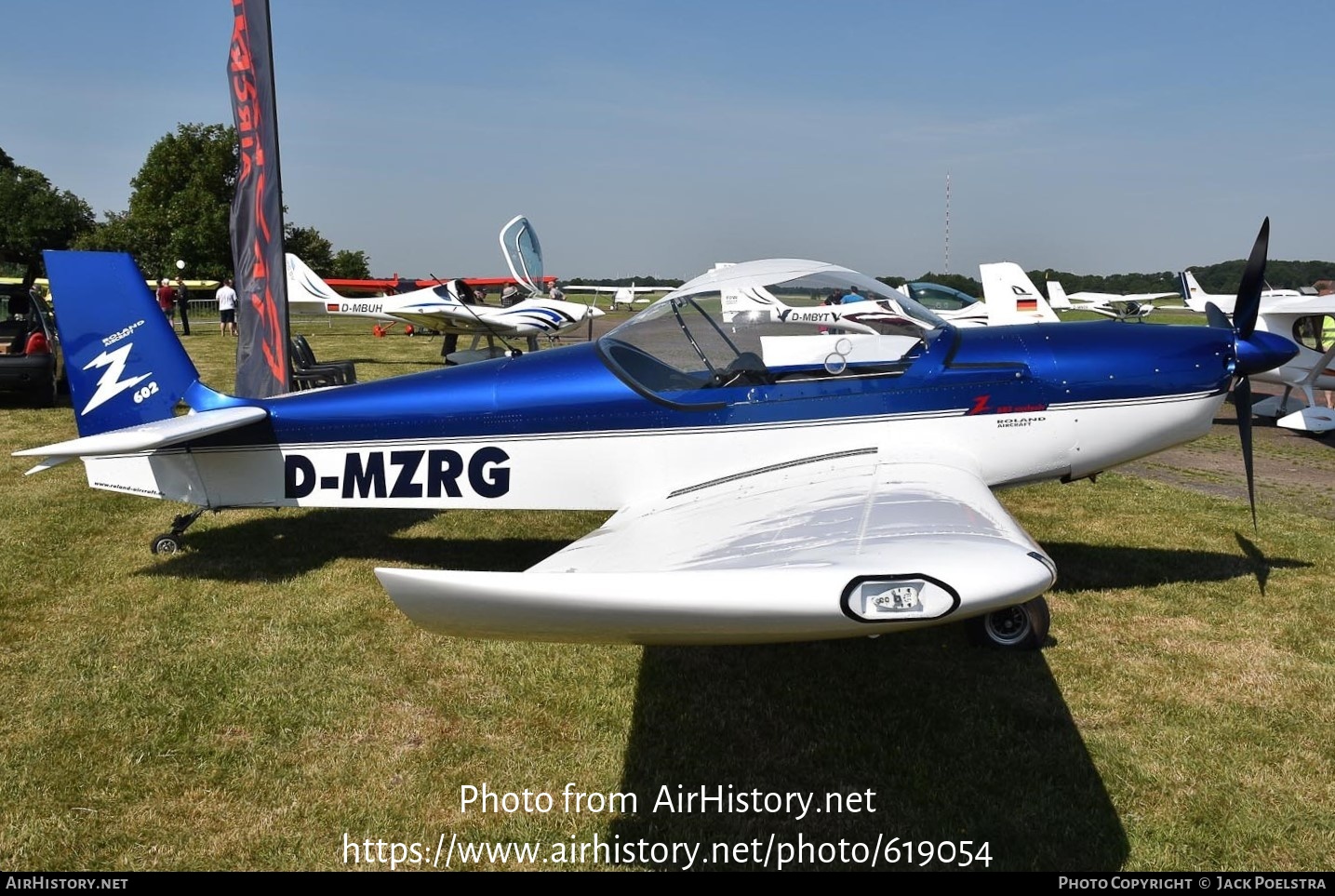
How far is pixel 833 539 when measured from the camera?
9.52ft

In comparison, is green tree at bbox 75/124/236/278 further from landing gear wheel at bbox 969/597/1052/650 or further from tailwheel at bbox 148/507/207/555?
landing gear wheel at bbox 969/597/1052/650

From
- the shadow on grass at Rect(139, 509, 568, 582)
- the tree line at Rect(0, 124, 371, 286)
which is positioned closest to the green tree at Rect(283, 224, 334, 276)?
the tree line at Rect(0, 124, 371, 286)

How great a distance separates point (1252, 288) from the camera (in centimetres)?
500

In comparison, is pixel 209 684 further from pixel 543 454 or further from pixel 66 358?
pixel 66 358

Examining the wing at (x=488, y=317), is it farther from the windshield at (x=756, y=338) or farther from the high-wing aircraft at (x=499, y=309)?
the windshield at (x=756, y=338)

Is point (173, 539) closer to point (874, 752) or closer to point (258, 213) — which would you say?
point (258, 213)

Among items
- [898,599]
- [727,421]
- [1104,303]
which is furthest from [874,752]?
[1104,303]

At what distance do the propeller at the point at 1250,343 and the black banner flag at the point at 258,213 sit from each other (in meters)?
Result: 7.14

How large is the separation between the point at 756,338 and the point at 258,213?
5249mm

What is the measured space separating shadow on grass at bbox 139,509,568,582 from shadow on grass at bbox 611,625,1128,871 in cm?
207

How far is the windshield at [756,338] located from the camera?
15.3 ft

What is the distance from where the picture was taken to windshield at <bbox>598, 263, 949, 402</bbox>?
466cm

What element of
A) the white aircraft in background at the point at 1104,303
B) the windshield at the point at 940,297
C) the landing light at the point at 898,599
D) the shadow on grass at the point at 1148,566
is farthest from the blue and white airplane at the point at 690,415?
the white aircraft in background at the point at 1104,303

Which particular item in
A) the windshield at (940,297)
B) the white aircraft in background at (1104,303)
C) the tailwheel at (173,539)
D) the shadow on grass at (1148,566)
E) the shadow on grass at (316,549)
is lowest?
the white aircraft in background at (1104,303)
